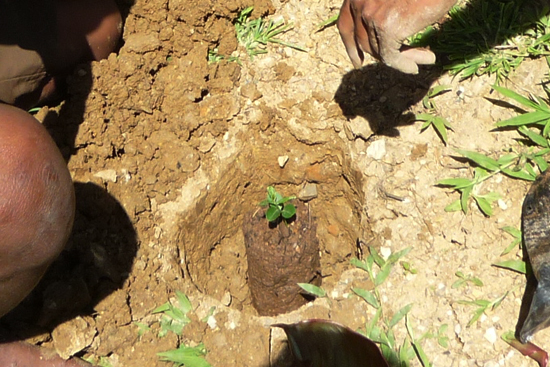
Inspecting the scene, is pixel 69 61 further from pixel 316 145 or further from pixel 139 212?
pixel 316 145

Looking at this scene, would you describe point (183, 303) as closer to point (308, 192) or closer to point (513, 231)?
point (308, 192)

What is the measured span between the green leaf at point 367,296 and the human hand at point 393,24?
1079mm

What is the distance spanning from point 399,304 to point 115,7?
2141mm

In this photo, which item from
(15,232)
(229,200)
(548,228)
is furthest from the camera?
(229,200)

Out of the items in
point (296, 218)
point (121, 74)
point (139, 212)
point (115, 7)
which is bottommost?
point (296, 218)

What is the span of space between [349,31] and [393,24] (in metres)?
0.28

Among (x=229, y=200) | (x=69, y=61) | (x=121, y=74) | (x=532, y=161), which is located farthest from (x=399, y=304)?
(x=69, y=61)

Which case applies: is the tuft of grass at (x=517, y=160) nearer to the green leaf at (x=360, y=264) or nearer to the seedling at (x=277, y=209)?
the green leaf at (x=360, y=264)

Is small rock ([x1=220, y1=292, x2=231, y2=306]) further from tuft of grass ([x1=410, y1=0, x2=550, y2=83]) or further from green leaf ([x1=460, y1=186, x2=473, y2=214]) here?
tuft of grass ([x1=410, y1=0, x2=550, y2=83])

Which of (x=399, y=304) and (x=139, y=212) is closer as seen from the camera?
(x=399, y=304)

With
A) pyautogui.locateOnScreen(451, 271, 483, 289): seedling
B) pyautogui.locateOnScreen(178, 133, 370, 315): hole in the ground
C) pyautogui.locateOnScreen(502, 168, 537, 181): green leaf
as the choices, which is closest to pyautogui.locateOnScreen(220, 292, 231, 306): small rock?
pyautogui.locateOnScreen(178, 133, 370, 315): hole in the ground

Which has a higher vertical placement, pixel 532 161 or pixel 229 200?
pixel 532 161

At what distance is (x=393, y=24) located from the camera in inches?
75.5

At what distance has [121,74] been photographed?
3.04 meters
